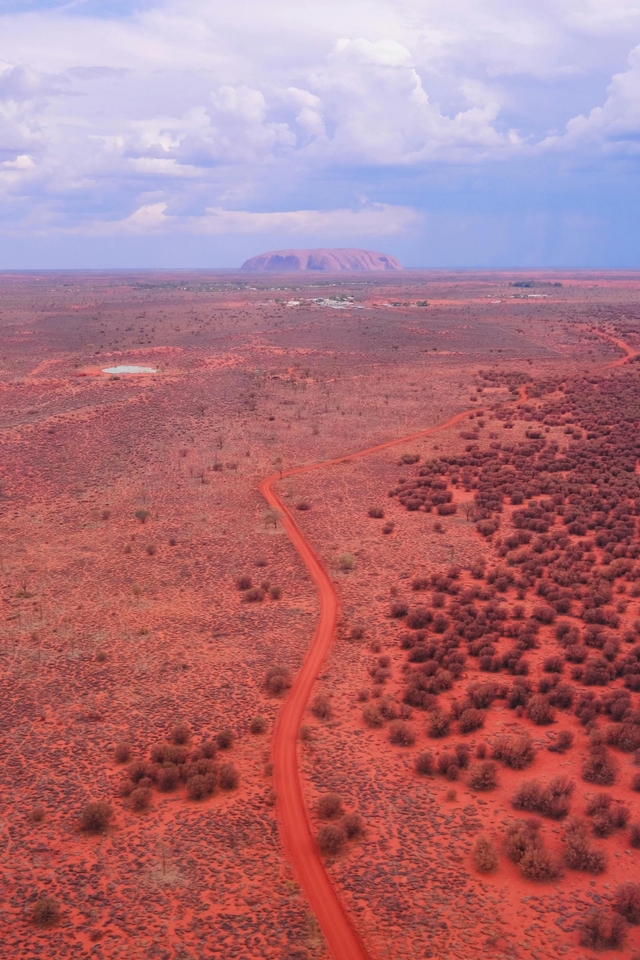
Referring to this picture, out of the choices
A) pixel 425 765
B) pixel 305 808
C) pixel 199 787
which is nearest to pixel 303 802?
pixel 305 808

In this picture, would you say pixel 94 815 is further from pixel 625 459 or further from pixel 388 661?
pixel 625 459

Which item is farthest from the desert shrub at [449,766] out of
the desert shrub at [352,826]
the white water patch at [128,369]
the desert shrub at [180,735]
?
the white water patch at [128,369]

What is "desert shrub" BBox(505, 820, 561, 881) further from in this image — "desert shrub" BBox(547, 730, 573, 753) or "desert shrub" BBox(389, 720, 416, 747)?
"desert shrub" BBox(389, 720, 416, 747)

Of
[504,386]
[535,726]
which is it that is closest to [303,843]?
[535,726]

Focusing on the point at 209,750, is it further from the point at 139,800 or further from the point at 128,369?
the point at 128,369

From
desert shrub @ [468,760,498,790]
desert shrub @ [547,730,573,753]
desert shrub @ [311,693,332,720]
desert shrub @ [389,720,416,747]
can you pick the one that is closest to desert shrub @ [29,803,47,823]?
desert shrub @ [311,693,332,720]

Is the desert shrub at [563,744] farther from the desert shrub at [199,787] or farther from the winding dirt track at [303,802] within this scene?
A: the desert shrub at [199,787]
